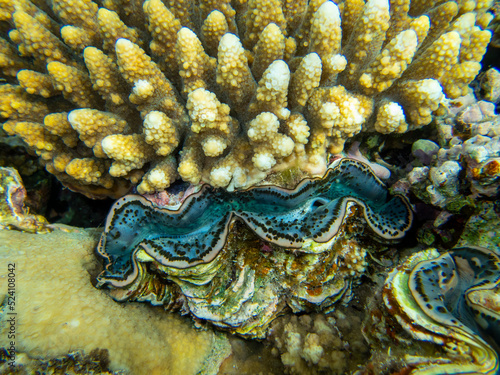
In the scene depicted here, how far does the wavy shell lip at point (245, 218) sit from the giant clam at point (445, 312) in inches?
16.1

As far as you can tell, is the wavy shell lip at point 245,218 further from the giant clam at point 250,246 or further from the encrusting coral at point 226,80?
the encrusting coral at point 226,80

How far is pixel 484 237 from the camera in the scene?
1549 millimetres

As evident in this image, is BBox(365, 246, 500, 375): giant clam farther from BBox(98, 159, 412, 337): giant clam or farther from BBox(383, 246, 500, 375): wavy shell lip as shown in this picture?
BBox(98, 159, 412, 337): giant clam

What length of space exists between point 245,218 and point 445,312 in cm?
118

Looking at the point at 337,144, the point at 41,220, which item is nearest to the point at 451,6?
the point at 337,144

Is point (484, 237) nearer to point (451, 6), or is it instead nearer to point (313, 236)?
point (313, 236)

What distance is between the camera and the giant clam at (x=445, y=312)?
1.17 m

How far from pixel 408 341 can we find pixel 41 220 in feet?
8.95

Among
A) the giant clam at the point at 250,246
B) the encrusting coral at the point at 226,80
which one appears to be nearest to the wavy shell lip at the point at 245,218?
the giant clam at the point at 250,246

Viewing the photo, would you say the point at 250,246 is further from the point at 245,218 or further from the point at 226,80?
the point at 226,80

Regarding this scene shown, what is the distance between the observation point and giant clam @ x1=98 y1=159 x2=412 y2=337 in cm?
177

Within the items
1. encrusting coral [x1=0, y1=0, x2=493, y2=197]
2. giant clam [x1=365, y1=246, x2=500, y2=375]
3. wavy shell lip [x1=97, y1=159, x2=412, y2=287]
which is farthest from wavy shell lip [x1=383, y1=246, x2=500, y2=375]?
encrusting coral [x1=0, y1=0, x2=493, y2=197]

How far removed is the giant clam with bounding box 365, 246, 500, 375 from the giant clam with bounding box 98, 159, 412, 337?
0.41 m

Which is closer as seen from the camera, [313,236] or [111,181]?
[313,236]
